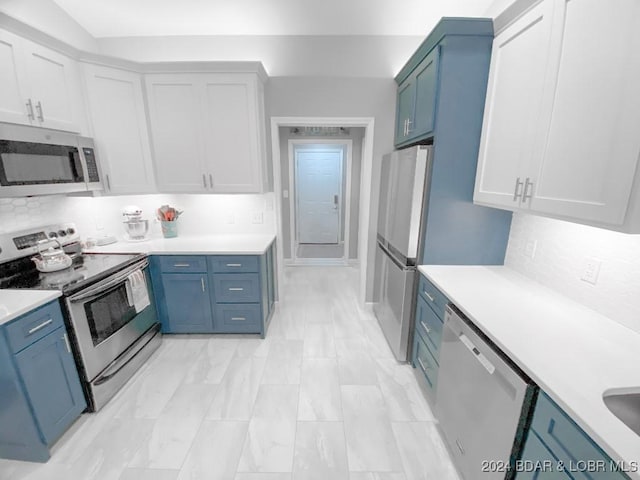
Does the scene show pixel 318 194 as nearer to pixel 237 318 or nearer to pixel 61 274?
pixel 237 318

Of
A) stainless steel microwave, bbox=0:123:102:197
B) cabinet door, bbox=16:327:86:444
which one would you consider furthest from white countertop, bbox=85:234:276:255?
cabinet door, bbox=16:327:86:444

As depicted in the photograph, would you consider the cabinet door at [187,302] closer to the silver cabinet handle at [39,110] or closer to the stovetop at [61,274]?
the stovetop at [61,274]

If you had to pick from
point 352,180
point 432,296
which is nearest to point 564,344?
point 432,296

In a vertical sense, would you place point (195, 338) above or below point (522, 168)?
below

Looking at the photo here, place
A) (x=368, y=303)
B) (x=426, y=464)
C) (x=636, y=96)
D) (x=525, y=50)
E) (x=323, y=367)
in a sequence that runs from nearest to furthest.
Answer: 1. (x=636, y=96)
2. (x=525, y=50)
3. (x=426, y=464)
4. (x=323, y=367)
5. (x=368, y=303)

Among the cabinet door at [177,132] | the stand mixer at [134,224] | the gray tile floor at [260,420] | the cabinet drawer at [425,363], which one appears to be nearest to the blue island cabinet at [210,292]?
the gray tile floor at [260,420]

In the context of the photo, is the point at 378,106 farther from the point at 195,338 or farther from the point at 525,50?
the point at 195,338

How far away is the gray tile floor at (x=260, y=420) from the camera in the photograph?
1.42 m

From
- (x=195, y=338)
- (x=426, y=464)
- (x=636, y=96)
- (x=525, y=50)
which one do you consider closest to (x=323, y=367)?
(x=426, y=464)

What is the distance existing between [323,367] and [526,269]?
1674mm

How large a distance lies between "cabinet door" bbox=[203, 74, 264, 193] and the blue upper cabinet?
4.50 ft

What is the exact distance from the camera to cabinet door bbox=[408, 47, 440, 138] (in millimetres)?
1678

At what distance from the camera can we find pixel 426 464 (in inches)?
56.9

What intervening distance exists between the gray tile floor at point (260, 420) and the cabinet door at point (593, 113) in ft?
5.06
